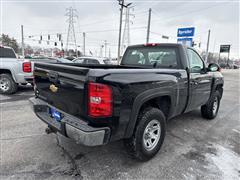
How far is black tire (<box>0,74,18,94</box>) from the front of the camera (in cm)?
634

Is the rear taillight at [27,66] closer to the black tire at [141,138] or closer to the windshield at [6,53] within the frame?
the windshield at [6,53]

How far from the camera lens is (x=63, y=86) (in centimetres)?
222

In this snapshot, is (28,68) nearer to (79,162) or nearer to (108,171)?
(79,162)

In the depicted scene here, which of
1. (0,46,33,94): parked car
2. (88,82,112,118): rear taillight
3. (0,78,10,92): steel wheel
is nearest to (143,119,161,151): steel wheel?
(88,82,112,118): rear taillight

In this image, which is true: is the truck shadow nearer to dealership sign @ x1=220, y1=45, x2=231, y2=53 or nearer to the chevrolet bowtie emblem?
the chevrolet bowtie emblem

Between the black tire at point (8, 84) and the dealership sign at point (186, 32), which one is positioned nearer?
the black tire at point (8, 84)

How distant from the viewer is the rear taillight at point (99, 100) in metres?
1.80

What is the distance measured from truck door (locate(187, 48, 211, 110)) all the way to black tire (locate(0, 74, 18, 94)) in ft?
20.8

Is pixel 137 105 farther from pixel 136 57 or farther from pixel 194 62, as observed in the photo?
pixel 194 62

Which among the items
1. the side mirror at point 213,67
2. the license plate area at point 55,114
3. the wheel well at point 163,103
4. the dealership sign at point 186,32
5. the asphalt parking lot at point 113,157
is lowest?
the asphalt parking lot at point 113,157

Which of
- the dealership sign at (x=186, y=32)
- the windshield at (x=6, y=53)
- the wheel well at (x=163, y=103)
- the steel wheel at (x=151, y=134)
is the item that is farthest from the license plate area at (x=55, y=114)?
the dealership sign at (x=186, y=32)

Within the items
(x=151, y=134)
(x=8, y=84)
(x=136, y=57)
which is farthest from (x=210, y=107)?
(x=8, y=84)

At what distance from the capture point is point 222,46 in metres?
58.4

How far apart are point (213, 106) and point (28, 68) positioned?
6269 mm
